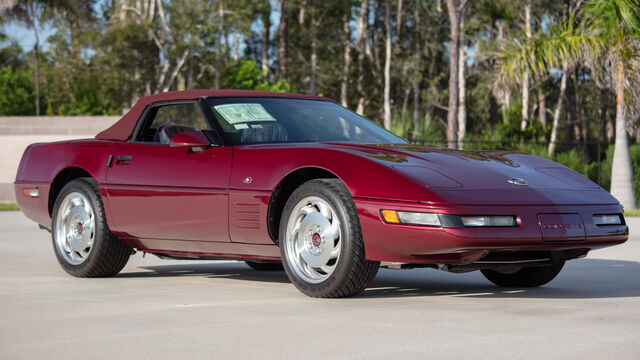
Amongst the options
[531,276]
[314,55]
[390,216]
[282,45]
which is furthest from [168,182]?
[314,55]

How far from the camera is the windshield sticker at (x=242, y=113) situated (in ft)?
23.2

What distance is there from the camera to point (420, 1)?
5762 centimetres

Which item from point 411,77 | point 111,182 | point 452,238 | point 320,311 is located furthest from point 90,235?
point 411,77

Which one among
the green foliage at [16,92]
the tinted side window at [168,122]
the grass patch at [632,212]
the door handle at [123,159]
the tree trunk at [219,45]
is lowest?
the grass patch at [632,212]

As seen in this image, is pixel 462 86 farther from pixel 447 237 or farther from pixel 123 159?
pixel 447 237

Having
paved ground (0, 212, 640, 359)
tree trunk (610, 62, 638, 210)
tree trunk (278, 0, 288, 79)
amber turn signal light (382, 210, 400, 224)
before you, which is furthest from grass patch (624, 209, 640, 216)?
tree trunk (278, 0, 288, 79)

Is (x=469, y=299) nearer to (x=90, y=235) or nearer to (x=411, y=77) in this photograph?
(x=90, y=235)

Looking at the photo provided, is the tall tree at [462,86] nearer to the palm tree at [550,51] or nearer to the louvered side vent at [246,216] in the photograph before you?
the palm tree at [550,51]

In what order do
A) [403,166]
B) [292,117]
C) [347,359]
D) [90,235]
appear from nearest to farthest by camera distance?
[347,359], [403,166], [292,117], [90,235]

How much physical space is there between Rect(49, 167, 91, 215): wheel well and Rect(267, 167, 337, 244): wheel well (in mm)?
2381

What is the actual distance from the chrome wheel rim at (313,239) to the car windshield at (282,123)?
2.74 feet

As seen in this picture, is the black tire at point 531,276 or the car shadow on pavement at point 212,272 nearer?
the black tire at point 531,276

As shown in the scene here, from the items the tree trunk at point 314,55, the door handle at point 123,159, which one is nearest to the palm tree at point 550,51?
the door handle at point 123,159

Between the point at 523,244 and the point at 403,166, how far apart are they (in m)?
0.86
